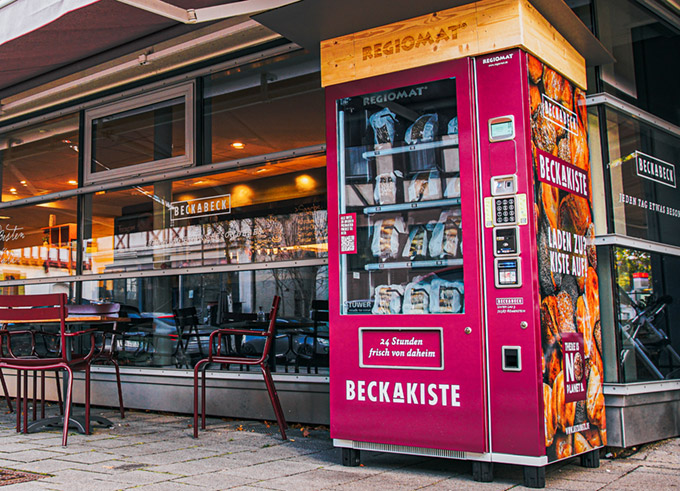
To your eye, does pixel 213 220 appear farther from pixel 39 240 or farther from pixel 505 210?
pixel 505 210

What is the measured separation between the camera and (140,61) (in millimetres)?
6605

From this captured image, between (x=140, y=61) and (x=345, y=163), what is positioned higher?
(x=140, y=61)

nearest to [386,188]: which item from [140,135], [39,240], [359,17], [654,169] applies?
[359,17]

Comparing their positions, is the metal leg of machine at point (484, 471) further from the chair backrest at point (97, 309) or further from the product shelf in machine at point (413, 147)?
the chair backrest at point (97, 309)

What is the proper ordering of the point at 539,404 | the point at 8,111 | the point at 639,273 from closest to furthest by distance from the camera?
the point at 539,404, the point at 639,273, the point at 8,111

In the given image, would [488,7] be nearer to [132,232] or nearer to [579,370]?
[579,370]

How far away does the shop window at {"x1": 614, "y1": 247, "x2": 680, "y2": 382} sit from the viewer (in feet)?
14.5

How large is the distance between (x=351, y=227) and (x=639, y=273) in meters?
1.99

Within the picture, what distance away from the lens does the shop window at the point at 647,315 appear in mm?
4434

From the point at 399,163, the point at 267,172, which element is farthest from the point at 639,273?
the point at 267,172

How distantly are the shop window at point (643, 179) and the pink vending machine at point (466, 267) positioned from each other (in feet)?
1.16

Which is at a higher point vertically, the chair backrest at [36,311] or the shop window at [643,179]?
the shop window at [643,179]

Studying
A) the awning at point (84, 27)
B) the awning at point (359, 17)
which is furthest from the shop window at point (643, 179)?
the awning at point (84, 27)

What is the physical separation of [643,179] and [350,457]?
2759 mm
